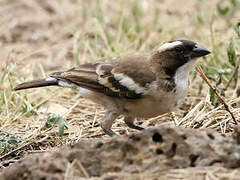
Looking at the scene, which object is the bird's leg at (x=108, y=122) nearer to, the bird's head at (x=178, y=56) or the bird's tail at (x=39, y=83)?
the bird's head at (x=178, y=56)

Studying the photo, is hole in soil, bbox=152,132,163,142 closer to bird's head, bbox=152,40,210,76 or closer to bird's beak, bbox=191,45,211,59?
bird's head, bbox=152,40,210,76

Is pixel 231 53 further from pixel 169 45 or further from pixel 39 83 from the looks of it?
pixel 39 83

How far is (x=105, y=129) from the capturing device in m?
5.06

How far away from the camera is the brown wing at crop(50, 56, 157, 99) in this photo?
4738 millimetres

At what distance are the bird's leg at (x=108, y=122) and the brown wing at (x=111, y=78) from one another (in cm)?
20

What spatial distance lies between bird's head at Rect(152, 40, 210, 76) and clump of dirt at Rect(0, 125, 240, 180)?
144 centimetres

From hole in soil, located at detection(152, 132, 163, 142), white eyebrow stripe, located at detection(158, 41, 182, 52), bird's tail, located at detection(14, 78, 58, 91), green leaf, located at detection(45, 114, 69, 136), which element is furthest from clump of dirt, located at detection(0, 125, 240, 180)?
bird's tail, located at detection(14, 78, 58, 91)

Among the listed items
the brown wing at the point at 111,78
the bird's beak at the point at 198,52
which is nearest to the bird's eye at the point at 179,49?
the bird's beak at the point at 198,52

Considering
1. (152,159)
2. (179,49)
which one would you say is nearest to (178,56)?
(179,49)

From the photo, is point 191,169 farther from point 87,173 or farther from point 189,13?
point 189,13

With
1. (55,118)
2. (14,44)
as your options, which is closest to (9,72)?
(55,118)

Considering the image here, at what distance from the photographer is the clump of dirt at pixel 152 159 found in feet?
10.7

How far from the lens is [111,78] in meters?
5.01

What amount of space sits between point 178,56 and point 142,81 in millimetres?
437
